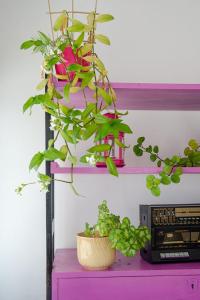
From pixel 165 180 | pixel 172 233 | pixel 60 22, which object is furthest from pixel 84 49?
pixel 172 233

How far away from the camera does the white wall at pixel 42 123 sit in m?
1.91

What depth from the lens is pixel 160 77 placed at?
6.68 ft

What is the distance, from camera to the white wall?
1.91m

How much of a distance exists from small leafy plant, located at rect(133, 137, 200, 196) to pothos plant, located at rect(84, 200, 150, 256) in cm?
18

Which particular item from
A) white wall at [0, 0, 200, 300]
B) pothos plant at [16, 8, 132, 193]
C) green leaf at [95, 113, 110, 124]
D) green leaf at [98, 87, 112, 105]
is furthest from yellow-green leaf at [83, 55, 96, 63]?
white wall at [0, 0, 200, 300]

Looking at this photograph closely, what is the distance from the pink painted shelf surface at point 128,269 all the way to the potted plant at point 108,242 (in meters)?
0.03

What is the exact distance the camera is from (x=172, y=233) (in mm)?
1578

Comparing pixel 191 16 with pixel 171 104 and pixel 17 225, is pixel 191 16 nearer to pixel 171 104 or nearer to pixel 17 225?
pixel 171 104

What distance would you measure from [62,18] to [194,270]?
1192 millimetres

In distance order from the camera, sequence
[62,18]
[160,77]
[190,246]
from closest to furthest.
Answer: [62,18], [190,246], [160,77]

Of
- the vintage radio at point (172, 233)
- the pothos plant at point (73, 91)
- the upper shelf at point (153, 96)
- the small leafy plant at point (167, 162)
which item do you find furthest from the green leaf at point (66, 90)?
the vintage radio at point (172, 233)

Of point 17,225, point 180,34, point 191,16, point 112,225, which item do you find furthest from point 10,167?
point 191,16

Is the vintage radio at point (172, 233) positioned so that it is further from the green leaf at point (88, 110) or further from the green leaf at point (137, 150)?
the green leaf at point (88, 110)

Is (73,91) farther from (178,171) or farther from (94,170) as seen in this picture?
(178,171)
